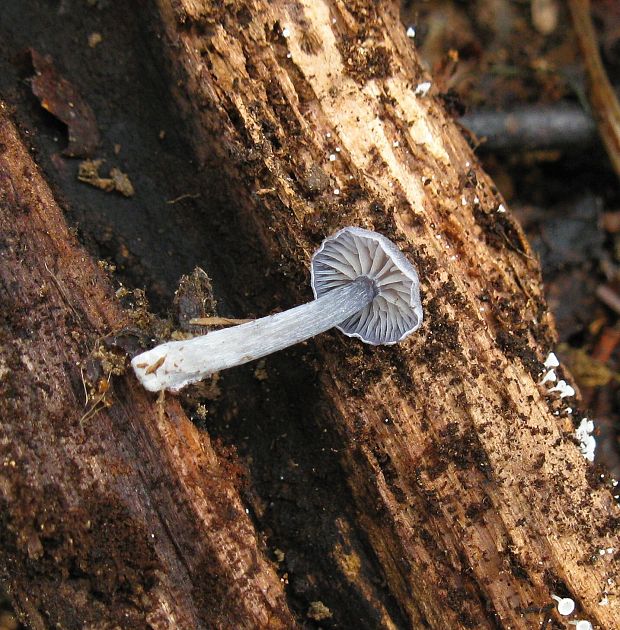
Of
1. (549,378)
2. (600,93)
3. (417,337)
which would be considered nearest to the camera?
(417,337)

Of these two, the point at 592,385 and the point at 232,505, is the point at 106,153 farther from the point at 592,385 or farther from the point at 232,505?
the point at 592,385

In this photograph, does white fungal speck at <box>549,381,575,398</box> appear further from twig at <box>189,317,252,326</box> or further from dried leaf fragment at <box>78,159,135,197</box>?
dried leaf fragment at <box>78,159,135,197</box>

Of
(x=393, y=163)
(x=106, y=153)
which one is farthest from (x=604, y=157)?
(x=106, y=153)

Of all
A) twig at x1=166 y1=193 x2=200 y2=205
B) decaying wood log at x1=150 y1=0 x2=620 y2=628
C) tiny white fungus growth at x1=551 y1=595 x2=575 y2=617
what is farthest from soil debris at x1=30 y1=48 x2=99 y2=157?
tiny white fungus growth at x1=551 y1=595 x2=575 y2=617

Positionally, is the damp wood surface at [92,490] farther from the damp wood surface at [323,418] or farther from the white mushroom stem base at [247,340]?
the white mushroom stem base at [247,340]

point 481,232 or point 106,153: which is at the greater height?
point 106,153

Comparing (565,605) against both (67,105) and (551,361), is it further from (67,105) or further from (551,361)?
(67,105)

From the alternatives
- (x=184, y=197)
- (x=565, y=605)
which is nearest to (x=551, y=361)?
(x=565, y=605)
